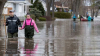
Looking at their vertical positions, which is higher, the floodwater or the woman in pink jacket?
the woman in pink jacket

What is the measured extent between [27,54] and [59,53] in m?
1.10

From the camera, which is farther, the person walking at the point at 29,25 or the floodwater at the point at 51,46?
the person walking at the point at 29,25

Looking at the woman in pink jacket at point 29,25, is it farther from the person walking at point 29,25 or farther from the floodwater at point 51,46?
the floodwater at point 51,46

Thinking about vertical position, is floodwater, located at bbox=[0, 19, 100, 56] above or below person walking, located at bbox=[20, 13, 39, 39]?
below

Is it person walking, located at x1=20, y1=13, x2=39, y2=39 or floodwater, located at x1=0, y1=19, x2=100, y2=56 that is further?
person walking, located at x1=20, y1=13, x2=39, y2=39

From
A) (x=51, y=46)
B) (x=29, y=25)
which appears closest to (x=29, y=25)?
(x=29, y=25)

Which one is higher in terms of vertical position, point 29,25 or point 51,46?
point 29,25

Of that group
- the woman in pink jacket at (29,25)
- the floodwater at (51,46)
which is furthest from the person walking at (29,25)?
the floodwater at (51,46)

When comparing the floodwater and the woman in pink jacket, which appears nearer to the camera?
the floodwater

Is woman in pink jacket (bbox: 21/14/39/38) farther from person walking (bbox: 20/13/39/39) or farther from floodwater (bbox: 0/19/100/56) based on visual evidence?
floodwater (bbox: 0/19/100/56)

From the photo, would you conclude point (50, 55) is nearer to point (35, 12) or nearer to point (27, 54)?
point (27, 54)

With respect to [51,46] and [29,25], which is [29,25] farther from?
[51,46]

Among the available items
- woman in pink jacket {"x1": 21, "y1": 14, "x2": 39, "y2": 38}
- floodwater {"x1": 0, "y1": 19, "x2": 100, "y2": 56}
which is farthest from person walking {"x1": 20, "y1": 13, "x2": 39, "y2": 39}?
floodwater {"x1": 0, "y1": 19, "x2": 100, "y2": 56}

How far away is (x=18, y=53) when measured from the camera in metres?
10.2
